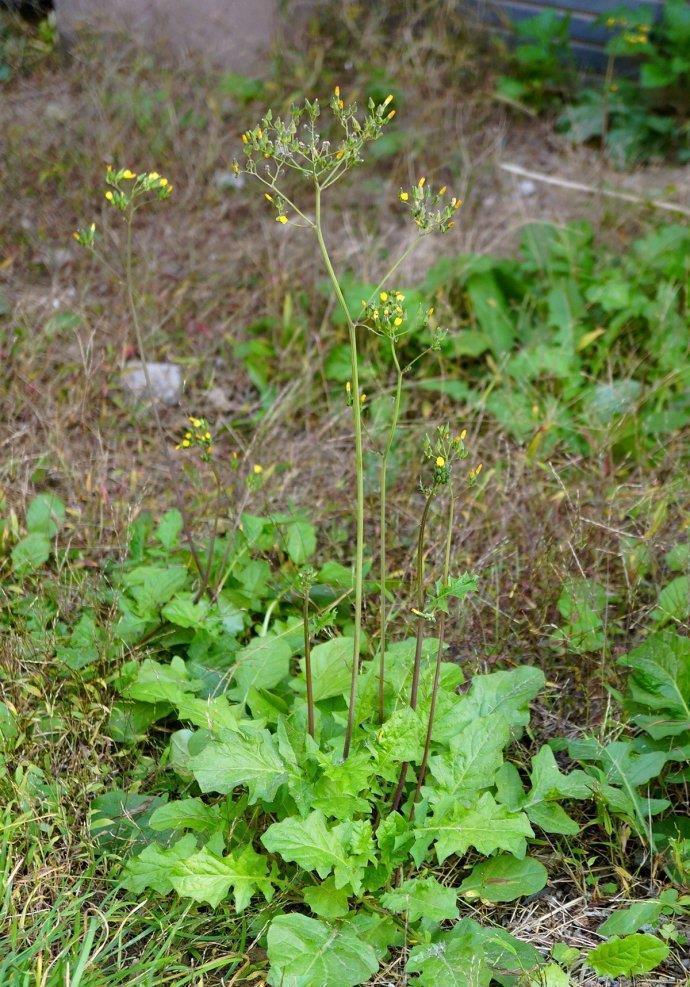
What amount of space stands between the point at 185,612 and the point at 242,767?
0.51 meters

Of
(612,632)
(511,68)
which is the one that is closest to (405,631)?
(612,632)

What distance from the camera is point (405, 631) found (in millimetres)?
2373

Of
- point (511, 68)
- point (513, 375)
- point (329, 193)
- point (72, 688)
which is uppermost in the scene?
point (511, 68)

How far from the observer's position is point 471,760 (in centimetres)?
196

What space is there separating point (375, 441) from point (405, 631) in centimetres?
85

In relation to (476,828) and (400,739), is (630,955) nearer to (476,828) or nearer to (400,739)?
(476,828)

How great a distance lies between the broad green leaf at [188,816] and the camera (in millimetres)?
1902

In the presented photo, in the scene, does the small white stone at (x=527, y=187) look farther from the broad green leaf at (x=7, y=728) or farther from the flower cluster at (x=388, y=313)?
the broad green leaf at (x=7, y=728)

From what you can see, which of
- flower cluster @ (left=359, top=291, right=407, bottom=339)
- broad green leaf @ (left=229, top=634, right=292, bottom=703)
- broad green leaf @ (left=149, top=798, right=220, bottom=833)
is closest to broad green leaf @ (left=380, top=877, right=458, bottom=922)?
broad green leaf @ (left=149, top=798, right=220, bottom=833)

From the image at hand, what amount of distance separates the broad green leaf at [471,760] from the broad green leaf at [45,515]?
48.0 inches

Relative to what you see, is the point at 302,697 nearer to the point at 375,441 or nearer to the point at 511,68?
the point at 375,441

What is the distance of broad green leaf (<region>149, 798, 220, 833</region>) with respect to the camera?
190 centimetres

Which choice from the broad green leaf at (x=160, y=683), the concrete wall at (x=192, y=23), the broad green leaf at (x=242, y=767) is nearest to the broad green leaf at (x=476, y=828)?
the broad green leaf at (x=242, y=767)

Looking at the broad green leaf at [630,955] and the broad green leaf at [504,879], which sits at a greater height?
the broad green leaf at [630,955]
